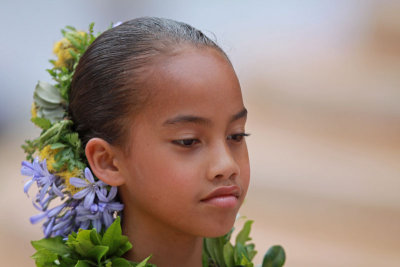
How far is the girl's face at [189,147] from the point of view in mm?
1512

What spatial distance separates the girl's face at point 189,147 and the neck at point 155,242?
9 centimetres

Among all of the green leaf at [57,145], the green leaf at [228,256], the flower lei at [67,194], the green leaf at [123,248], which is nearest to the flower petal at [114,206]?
the flower lei at [67,194]

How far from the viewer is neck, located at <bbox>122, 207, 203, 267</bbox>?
5.49 feet

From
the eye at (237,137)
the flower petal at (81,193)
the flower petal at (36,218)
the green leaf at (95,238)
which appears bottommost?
the green leaf at (95,238)

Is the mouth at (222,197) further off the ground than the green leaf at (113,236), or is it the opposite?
the mouth at (222,197)

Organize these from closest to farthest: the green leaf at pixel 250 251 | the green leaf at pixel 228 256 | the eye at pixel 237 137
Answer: the eye at pixel 237 137 < the green leaf at pixel 228 256 < the green leaf at pixel 250 251

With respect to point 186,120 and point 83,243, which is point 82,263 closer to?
point 83,243

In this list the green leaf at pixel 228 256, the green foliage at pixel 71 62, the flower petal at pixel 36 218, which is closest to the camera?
the flower petal at pixel 36 218

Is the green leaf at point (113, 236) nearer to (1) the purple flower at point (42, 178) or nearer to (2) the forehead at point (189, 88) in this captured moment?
(1) the purple flower at point (42, 178)

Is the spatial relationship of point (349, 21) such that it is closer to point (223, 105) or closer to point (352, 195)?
point (352, 195)

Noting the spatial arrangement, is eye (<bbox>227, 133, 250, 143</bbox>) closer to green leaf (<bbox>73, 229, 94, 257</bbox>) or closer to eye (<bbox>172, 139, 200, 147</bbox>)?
eye (<bbox>172, 139, 200, 147</bbox>)

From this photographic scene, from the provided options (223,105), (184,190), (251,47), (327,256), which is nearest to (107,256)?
(184,190)

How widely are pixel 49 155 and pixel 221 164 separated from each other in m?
0.54

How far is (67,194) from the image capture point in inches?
68.1
